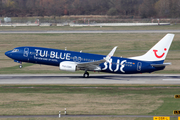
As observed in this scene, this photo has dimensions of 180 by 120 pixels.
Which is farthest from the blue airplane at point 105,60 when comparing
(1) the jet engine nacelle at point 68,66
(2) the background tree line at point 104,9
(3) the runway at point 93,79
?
(2) the background tree line at point 104,9

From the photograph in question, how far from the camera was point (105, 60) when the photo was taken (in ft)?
139

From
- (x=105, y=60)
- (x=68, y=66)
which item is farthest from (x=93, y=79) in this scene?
(x=68, y=66)

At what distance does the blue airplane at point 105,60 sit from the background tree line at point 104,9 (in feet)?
394

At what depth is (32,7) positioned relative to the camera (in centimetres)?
18812

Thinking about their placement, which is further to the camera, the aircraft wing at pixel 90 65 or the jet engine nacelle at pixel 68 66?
the aircraft wing at pixel 90 65

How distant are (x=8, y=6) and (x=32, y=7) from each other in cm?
1710

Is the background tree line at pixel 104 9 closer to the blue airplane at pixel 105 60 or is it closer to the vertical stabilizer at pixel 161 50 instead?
the vertical stabilizer at pixel 161 50

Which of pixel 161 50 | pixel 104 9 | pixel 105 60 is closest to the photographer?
pixel 105 60

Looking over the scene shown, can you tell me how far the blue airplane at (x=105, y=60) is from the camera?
4247 cm

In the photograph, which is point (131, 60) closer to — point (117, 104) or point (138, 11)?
point (117, 104)

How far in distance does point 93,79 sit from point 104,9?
471 feet

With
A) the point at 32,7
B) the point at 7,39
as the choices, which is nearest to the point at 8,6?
the point at 32,7

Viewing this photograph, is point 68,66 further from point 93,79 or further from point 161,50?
point 161,50

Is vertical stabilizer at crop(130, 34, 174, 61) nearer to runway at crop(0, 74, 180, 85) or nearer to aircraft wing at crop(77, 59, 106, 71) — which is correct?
runway at crop(0, 74, 180, 85)
